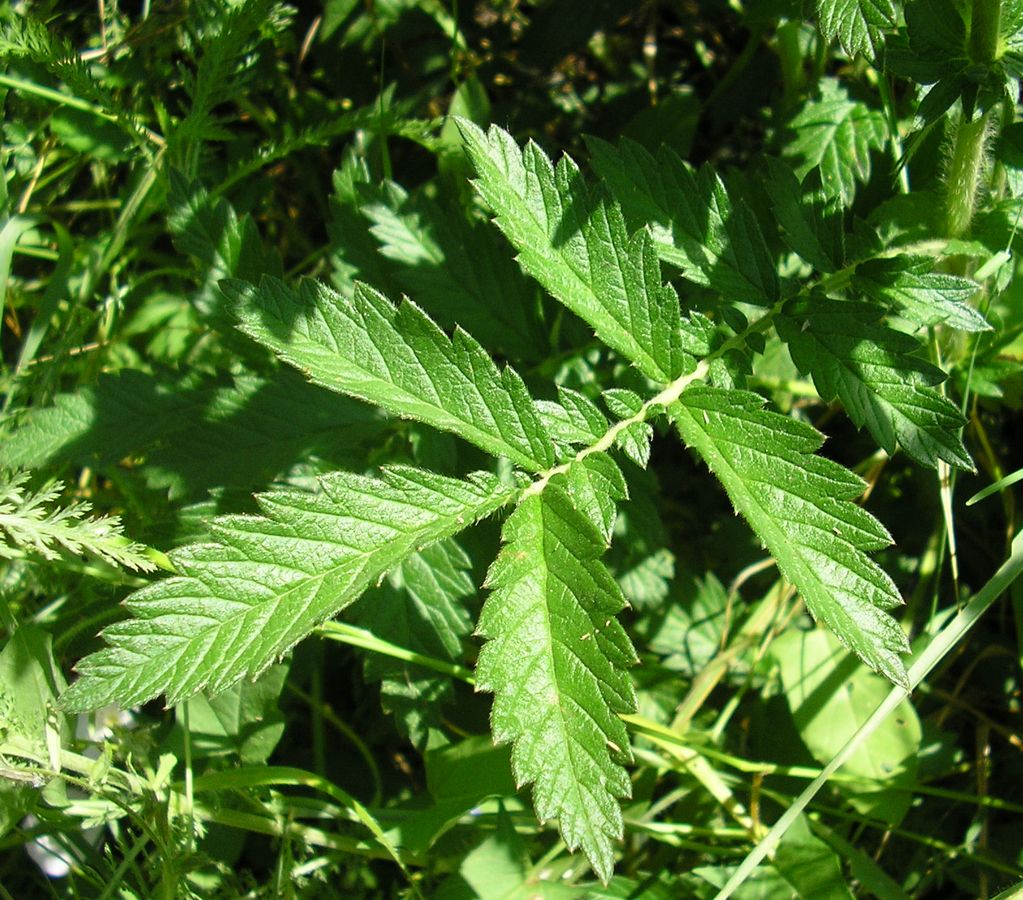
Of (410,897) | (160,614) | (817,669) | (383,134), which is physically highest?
(383,134)

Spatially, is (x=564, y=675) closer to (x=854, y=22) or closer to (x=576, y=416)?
(x=576, y=416)

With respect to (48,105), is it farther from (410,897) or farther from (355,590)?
(410,897)

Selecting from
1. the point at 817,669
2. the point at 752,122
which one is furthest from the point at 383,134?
the point at 817,669

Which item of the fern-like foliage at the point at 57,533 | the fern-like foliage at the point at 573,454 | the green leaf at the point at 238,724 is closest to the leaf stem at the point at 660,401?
the fern-like foliage at the point at 573,454

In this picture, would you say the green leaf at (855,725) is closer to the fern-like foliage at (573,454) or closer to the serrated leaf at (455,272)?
the fern-like foliage at (573,454)


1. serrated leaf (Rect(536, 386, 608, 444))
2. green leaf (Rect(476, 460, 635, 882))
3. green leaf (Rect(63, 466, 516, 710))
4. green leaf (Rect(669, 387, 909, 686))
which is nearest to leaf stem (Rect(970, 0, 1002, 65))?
green leaf (Rect(669, 387, 909, 686))
